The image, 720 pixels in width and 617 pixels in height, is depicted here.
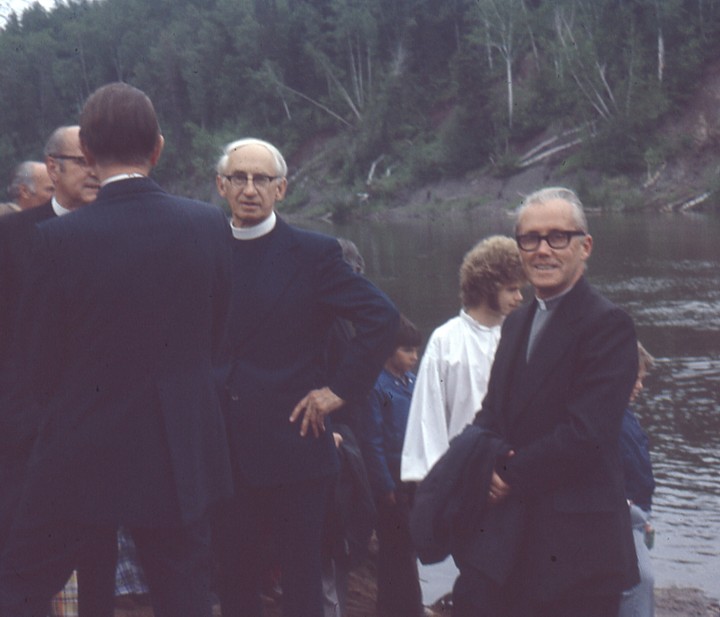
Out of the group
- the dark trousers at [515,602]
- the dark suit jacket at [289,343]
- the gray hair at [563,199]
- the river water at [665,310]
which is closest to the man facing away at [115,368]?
the dark suit jacket at [289,343]

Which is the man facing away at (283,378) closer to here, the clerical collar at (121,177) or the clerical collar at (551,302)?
the clerical collar at (551,302)

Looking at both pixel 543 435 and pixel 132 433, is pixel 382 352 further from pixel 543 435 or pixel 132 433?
pixel 132 433

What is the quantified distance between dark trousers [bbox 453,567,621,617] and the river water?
3594 mm

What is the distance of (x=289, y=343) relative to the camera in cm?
414

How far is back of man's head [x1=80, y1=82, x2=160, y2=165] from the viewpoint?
3.35 meters

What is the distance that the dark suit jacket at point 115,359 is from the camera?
3.23 m

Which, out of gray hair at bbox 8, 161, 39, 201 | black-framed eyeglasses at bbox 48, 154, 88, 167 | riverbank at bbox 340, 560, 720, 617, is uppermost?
black-framed eyeglasses at bbox 48, 154, 88, 167

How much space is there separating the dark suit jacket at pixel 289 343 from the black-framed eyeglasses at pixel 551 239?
0.66 m

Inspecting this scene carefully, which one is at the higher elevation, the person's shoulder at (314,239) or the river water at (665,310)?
the person's shoulder at (314,239)

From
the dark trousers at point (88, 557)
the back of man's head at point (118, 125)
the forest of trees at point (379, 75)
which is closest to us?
the back of man's head at point (118, 125)

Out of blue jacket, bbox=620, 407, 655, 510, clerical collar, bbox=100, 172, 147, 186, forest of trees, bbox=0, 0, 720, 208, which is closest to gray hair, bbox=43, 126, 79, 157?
clerical collar, bbox=100, 172, 147, 186

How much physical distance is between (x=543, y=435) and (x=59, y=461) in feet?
4.35

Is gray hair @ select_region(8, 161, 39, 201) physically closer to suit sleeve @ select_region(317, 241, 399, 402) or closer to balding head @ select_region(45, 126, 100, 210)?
balding head @ select_region(45, 126, 100, 210)

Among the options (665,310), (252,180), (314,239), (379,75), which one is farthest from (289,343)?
(379,75)
